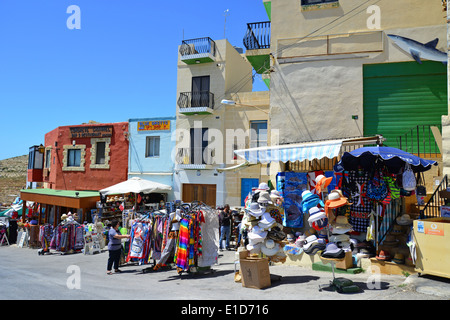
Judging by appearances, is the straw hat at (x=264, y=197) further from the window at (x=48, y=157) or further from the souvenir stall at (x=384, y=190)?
the window at (x=48, y=157)

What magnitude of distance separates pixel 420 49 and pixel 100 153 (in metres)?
20.9

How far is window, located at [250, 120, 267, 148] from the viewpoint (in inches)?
772

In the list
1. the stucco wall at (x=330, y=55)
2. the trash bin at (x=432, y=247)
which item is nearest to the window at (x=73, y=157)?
the stucco wall at (x=330, y=55)

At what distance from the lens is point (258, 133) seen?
65.0ft

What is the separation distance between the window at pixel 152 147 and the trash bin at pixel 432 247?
17914mm

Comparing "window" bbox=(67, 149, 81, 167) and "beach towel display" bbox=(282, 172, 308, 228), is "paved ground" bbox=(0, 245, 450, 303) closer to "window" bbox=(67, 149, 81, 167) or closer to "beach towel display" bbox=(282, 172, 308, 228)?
"beach towel display" bbox=(282, 172, 308, 228)

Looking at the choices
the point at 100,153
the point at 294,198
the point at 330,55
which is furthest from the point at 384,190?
the point at 100,153

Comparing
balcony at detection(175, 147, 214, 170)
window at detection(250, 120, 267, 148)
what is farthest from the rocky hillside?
window at detection(250, 120, 267, 148)

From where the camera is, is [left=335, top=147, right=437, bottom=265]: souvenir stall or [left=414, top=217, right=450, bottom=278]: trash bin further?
[left=335, top=147, right=437, bottom=265]: souvenir stall

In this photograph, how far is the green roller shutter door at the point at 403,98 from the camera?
11500 mm

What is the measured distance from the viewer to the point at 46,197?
19.8 metres
